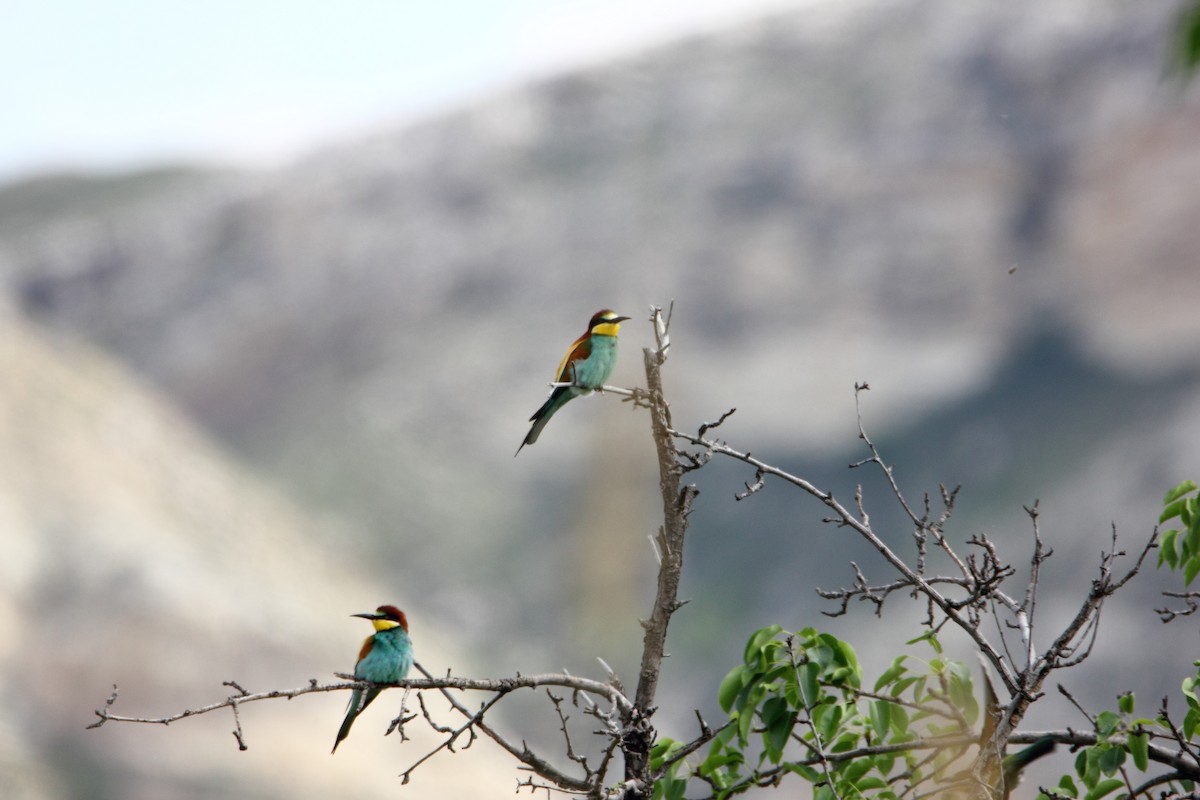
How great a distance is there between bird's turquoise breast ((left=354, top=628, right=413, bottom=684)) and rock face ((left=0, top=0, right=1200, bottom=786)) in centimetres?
4080

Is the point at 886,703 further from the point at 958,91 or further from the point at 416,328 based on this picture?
the point at 416,328

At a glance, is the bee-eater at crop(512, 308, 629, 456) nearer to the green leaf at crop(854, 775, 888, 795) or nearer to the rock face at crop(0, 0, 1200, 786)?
the green leaf at crop(854, 775, 888, 795)

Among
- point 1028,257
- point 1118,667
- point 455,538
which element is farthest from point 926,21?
point 1118,667

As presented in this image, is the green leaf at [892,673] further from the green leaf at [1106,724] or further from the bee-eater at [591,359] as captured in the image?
the bee-eater at [591,359]

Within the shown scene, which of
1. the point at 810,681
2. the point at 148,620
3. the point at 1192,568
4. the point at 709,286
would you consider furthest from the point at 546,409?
the point at 709,286

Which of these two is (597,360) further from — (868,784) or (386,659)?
(868,784)

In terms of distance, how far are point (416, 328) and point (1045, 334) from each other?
28.9 metres

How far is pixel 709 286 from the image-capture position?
60938mm

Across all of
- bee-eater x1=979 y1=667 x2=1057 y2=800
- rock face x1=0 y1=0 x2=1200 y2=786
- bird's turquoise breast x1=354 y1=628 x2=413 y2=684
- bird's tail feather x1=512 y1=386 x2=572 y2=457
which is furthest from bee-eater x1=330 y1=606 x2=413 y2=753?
rock face x1=0 y1=0 x2=1200 y2=786

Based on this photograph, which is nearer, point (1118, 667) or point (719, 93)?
point (1118, 667)

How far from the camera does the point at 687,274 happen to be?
2432 inches

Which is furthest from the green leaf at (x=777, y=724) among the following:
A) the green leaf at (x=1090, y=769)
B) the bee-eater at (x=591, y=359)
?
the bee-eater at (x=591, y=359)

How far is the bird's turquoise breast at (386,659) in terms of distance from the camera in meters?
5.62

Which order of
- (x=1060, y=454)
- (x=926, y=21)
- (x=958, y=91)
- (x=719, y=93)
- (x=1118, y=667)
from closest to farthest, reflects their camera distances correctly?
(x=1118, y=667)
(x=1060, y=454)
(x=958, y=91)
(x=926, y=21)
(x=719, y=93)
